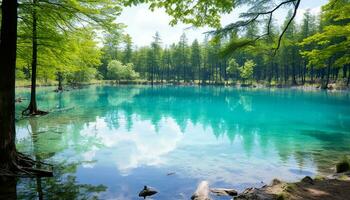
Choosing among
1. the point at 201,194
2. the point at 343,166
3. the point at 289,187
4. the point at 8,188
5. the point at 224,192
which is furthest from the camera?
the point at 343,166

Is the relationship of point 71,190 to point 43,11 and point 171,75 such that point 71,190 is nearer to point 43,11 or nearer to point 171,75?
point 43,11

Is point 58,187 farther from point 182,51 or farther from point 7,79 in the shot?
point 182,51

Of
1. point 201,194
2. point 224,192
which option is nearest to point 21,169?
point 201,194

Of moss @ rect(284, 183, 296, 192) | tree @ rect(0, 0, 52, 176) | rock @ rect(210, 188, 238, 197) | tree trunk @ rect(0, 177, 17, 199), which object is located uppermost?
tree @ rect(0, 0, 52, 176)

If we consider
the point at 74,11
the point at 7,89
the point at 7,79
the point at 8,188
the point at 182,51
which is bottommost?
the point at 8,188

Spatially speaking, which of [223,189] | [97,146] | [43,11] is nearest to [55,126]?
[97,146]

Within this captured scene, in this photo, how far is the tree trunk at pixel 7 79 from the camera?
9.38 metres

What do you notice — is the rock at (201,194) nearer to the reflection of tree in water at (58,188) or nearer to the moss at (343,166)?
the reflection of tree in water at (58,188)

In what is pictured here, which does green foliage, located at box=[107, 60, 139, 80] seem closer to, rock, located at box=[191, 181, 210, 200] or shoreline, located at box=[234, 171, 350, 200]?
rock, located at box=[191, 181, 210, 200]

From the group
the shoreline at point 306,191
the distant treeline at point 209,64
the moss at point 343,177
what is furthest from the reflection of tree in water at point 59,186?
the distant treeline at point 209,64

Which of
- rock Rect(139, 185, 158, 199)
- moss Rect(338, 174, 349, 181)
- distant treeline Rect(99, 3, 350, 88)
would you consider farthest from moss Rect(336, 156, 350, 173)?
distant treeline Rect(99, 3, 350, 88)

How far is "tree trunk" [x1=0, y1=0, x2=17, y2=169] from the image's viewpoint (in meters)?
9.38

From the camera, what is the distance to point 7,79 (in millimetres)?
9430

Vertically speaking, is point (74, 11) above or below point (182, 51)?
below
